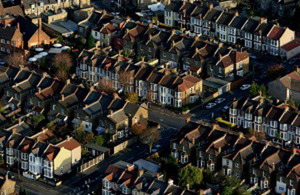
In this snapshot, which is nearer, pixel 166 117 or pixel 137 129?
pixel 137 129

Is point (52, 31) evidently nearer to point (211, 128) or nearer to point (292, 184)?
point (211, 128)

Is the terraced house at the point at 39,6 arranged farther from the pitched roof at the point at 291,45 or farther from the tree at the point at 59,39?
the pitched roof at the point at 291,45

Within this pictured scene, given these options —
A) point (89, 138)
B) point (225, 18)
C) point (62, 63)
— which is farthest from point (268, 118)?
point (225, 18)

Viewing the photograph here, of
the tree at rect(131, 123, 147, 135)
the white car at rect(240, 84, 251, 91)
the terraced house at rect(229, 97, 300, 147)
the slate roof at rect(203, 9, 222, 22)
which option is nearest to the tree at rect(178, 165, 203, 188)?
the tree at rect(131, 123, 147, 135)

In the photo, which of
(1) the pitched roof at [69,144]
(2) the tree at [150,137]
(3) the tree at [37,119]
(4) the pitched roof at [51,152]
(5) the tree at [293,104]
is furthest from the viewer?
(5) the tree at [293,104]

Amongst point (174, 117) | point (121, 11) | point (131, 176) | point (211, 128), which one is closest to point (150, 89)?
point (174, 117)

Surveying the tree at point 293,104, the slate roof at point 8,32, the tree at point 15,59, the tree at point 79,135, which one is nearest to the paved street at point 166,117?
the tree at point 79,135

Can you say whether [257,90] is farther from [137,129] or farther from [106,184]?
[106,184]
